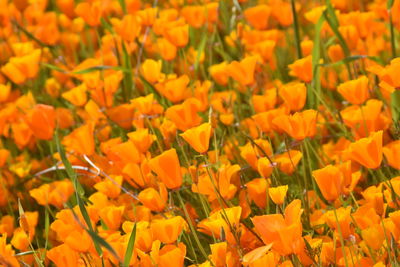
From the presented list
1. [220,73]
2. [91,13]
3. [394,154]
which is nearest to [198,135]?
[394,154]

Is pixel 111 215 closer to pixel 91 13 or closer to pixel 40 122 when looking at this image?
pixel 40 122

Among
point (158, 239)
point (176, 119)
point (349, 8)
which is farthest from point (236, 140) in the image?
point (349, 8)

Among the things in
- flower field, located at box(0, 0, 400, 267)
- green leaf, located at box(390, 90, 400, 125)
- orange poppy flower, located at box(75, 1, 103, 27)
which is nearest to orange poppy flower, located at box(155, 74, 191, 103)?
flower field, located at box(0, 0, 400, 267)

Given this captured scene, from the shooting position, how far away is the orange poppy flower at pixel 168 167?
1.82m

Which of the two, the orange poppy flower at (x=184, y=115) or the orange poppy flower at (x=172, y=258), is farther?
the orange poppy flower at (x=184, y=115)

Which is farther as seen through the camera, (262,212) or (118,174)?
(118,174)

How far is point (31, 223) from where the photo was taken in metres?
2.14

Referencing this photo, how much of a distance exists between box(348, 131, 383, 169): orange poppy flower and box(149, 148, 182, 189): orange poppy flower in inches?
15.3

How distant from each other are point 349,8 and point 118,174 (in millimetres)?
1369

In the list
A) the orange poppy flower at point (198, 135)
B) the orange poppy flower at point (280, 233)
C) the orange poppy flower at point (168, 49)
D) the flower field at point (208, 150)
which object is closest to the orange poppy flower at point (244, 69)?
the flower field at point (208, 150)

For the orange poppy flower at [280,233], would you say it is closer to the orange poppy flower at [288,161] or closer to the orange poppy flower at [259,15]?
the orange poppy flower at [288,161]

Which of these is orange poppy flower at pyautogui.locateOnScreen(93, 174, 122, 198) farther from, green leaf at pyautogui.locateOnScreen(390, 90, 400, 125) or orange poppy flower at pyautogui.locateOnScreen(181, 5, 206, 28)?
orange poppy flower at pyautogui.locateOnScreen(181, 5, 206, 28)

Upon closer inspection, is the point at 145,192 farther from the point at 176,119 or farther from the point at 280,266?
the point at 280,266

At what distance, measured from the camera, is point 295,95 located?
83.1 inches
